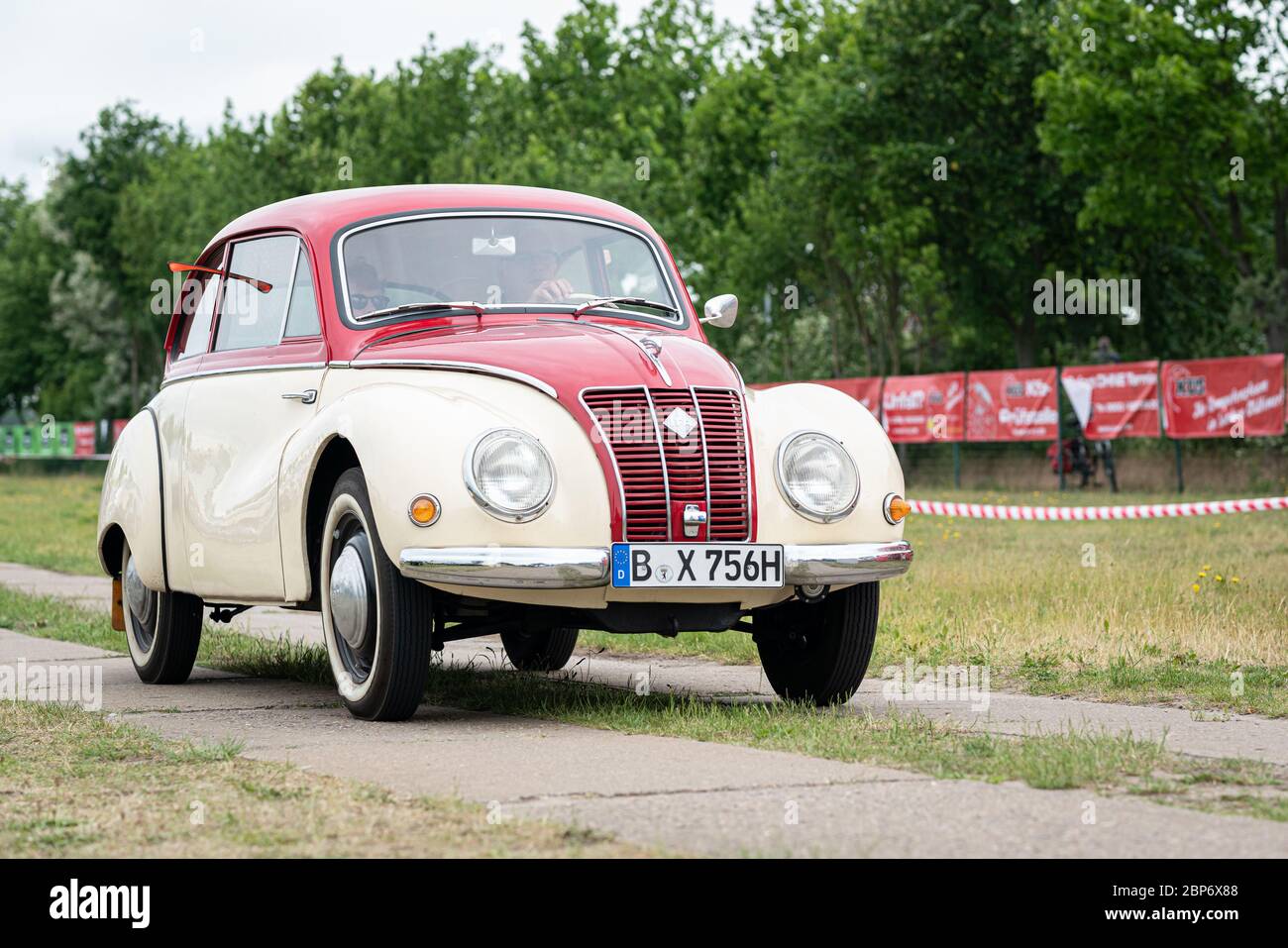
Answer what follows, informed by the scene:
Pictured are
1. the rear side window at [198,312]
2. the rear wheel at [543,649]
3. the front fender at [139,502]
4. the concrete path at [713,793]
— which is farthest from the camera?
the rear wheel at [543,649]

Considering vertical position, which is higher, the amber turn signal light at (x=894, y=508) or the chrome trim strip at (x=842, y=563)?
the amber turn signal light at (x=894, y=508)

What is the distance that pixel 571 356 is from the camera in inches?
278

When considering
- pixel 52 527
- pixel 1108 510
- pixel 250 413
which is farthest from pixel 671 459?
pixel 52 527

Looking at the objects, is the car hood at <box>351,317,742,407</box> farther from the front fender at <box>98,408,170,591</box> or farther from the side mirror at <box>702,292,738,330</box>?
the front fender at <box>98,408,170,591</box>

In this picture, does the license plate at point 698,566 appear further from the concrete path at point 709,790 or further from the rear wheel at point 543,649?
the rear wheel at point 543,649

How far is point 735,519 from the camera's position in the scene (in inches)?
273

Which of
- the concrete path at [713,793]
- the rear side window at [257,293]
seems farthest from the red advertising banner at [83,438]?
the concrete path at [713,793]

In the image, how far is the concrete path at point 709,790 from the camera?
176 inches

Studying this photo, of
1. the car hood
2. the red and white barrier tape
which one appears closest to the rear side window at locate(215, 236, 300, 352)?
the car hood

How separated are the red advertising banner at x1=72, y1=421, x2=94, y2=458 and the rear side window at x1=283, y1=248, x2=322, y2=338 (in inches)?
2257

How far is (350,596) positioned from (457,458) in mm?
826
